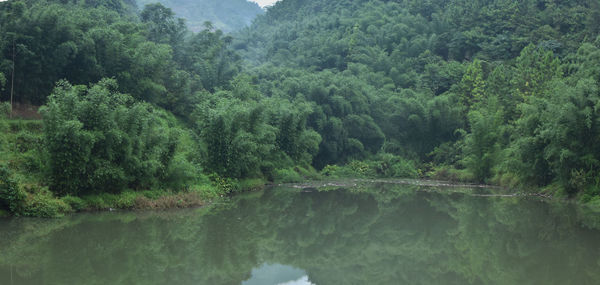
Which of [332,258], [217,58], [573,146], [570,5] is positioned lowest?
[332,258]

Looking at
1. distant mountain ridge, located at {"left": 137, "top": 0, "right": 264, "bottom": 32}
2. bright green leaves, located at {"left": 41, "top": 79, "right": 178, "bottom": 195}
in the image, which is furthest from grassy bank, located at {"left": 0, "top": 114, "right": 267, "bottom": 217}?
distant mountain ridge, located at {"left": 137, "top": 0, "right": 264, "bottom": 32}

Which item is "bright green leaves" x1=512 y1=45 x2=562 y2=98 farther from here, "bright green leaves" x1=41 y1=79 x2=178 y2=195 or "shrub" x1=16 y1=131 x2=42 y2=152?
"shrub" x1=16 y1=131 x2=42 y2=152

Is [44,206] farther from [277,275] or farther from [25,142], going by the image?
[277,275]

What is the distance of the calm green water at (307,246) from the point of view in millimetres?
11125

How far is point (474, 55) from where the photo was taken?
5247 centimetres

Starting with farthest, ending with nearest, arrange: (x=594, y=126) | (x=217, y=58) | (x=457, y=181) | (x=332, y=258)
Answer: (x=217, y=58), (x=457, y=181), (x=594, y=126), (x=332, y=258)

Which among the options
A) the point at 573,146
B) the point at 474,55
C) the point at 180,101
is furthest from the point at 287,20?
the point at 573,146

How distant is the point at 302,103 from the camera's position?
37.9m

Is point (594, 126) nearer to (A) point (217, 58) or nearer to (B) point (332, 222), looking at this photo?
(B) point (332, 222)

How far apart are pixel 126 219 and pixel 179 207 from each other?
11.6 ft

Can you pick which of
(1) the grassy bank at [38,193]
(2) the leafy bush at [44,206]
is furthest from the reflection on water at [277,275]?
(1) the grassy bank at [38,193]

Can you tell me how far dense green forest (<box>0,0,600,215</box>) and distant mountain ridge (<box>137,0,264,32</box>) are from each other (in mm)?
75353

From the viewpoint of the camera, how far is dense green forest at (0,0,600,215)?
1897cm

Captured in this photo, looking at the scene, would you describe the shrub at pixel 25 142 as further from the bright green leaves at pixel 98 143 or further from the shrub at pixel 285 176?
the shrub at pixel 285 176
